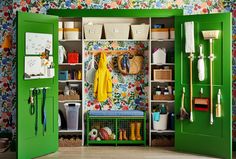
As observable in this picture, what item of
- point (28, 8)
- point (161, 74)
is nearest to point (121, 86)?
point (161, 74)

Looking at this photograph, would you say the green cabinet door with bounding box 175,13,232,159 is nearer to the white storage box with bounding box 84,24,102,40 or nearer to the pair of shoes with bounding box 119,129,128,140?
the pair of shoes with bounding box 119,129,128,140

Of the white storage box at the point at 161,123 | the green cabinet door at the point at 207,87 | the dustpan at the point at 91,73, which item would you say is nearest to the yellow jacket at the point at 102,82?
the dustpan at the point at 91,73

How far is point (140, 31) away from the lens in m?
6.65

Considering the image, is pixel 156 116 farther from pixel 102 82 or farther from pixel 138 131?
pixel 102 82

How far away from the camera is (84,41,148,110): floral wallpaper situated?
6.87m

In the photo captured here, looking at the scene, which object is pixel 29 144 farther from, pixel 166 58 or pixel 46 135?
pixel 166 58

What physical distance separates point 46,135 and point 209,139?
2.28 m

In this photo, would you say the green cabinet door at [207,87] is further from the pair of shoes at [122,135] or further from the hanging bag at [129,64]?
the pair of shoes at [122,135]

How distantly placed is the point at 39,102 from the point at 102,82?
3.78ft

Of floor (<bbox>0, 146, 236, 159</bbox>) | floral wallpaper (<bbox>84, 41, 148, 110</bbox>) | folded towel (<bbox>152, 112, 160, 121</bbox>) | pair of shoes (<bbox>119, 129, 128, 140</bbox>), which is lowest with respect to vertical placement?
floor (<bbox>0, 146, 236, 159</bbox>)

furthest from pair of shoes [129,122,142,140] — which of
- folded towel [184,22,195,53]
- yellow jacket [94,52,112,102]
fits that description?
folded towel [184,22,195,53]

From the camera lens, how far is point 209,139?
6008 millimetres

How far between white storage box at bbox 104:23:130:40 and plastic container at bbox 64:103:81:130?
1.18 meters

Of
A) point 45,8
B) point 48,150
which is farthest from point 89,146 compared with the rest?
point 45,8
